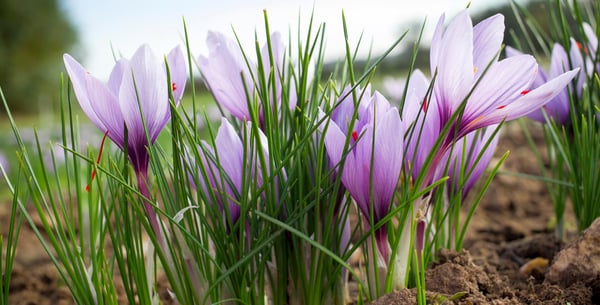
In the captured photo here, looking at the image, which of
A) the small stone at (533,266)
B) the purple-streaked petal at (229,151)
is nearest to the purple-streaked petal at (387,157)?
the purple-streaked petal at (229,151)

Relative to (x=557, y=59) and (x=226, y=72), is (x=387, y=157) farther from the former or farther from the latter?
(x=557, y=59)

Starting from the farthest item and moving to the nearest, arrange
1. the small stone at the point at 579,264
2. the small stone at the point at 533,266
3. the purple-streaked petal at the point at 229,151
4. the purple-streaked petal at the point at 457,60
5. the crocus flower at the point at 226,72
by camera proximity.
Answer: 1. the small stone at the point at 533,266
2. the small stone at the point at 579,264
3. the crocus flower at the point at 226,72
4. the purple-streaked petal at the point at 229,151
5. the purple-streaked petal at the point at 457,60

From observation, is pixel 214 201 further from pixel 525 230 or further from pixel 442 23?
pixel 525 230

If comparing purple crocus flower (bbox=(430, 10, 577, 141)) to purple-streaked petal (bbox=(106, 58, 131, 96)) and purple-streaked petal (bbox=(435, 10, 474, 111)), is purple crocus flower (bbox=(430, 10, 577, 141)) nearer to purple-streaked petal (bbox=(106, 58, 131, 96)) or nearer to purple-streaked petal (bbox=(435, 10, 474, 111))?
purple-streaked petal (bbox=(435, 10, 474, 111))

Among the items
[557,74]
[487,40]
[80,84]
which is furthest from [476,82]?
[557,74]

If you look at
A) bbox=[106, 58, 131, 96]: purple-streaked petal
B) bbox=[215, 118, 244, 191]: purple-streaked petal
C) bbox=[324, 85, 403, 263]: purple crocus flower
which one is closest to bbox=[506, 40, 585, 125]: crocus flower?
bbox=[324, 85, 403, 263]: purple crocus flower

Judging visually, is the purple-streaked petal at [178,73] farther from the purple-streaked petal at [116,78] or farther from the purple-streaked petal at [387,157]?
the purple-streaked petal at [387,157]

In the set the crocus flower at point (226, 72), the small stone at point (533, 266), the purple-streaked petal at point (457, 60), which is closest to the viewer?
the purple-streaked petal at point (457, 60)
